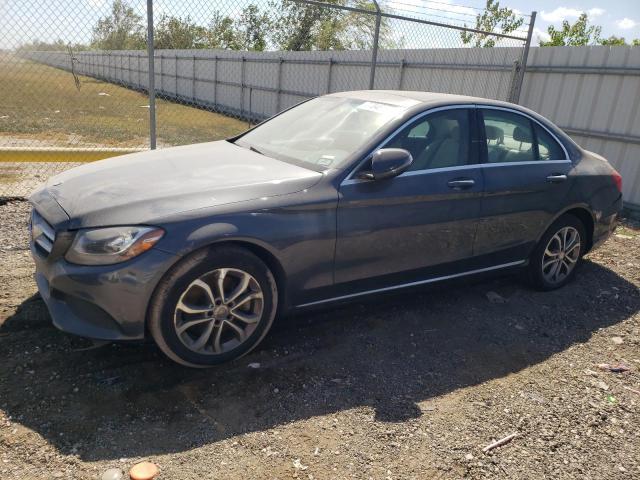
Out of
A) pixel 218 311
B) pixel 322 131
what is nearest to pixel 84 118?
pixel 322 131

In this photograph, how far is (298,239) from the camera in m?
3.29

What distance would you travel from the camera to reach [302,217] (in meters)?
3.30

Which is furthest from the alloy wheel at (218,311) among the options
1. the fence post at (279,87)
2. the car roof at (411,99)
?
the fence post at (279,87)

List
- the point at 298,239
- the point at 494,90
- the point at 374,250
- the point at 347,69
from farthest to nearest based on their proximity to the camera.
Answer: the point at 347,69
the point at 494,90
the point at 374,250
the point at 298,239

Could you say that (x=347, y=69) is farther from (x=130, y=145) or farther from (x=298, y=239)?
(x=298, y=239)

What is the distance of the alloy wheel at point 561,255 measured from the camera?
15.7 feet

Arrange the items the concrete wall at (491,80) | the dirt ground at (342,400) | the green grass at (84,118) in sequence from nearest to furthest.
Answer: the dirt ground at (342,400) → the concrete wall at (491,80) → the green grass at (84,118)

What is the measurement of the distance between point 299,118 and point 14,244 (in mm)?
2866

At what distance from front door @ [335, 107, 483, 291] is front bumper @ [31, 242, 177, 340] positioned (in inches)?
47.3

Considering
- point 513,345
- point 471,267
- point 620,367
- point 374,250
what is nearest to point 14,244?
point 374,250

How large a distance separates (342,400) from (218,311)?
89 centimetres

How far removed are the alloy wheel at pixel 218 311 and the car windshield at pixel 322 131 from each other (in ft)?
3.16

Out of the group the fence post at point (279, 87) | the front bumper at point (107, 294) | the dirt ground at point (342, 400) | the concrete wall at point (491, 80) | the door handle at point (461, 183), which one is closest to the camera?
the dirt ground at point (342, 400)

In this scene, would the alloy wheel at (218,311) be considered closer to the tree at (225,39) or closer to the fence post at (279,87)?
the fence post at (279,87)
